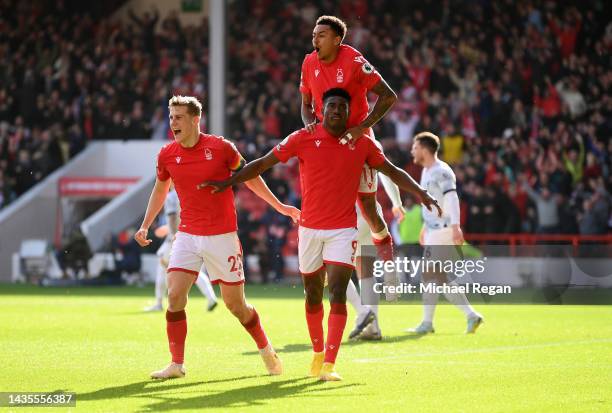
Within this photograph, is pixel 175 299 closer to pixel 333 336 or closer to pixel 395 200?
pixel 333 336

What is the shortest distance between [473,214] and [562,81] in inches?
175

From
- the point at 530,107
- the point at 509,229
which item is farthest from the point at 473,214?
the point at 530,107

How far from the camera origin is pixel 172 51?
1388 inches

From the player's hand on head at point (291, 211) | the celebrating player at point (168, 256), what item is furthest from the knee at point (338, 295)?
the celebrating player at point (168, 256)

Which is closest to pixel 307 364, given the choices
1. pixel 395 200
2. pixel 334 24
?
pixel 395 200

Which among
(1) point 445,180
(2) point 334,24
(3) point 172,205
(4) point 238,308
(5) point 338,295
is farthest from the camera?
(3) point 172,205

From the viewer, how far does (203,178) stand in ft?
34.8

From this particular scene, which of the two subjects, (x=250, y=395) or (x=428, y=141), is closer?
(x=250, y=395)

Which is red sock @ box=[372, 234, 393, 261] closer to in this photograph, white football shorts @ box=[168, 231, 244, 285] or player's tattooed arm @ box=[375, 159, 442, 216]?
player's tattooed arm @ box=[375, 159, 442, 216]

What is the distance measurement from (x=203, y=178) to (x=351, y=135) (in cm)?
130

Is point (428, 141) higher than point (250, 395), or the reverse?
point (428, 141)

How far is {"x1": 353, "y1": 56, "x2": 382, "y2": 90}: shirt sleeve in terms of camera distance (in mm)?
11055

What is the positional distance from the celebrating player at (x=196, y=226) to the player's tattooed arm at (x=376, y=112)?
2.99 ft

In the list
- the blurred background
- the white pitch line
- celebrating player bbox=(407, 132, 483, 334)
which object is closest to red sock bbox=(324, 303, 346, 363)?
the white pitch line
